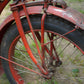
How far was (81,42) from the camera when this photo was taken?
48.1 inches

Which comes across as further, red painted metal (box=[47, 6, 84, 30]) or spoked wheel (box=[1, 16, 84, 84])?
spoked wheel (box=[1, 16, 84, 84])

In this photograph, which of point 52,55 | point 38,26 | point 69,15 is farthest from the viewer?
point 52,55

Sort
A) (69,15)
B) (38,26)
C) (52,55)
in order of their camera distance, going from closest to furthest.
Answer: (69,15)
(38,26)
(52,55)

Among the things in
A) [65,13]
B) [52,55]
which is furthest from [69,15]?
[52,55]

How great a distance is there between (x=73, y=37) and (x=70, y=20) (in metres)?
0.16

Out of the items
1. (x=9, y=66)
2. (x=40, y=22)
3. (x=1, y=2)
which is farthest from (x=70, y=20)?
(x=9, y=66)

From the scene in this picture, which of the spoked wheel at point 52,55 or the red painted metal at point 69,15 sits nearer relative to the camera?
the red painted metal at point 69,15

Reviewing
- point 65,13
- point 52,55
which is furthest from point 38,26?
point 52,55

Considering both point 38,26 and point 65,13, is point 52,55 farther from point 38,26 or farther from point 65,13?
point 65,13

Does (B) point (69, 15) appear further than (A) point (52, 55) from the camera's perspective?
No

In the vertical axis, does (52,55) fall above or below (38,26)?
below

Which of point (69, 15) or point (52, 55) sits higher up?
point (69, 15)

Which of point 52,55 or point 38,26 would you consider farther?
point 52,55

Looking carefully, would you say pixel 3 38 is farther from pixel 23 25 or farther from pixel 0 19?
pixel 0 19
